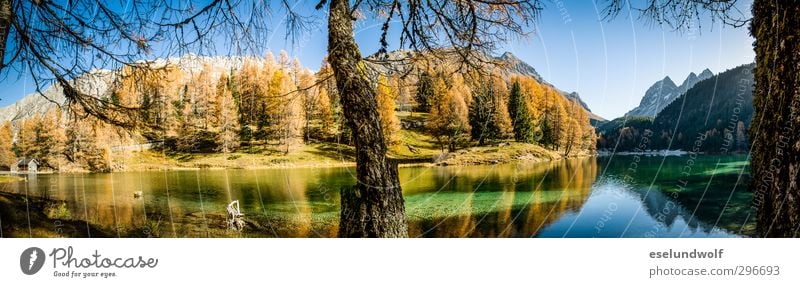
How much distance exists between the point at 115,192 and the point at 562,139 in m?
7.57

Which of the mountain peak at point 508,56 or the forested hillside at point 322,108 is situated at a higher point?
the mountain peak at point 508,56

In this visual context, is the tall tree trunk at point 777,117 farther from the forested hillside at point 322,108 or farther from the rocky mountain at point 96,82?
the forested hillside at point 322,108

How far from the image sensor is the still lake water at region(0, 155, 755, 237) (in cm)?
592

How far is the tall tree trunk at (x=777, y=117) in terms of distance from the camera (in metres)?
1.72

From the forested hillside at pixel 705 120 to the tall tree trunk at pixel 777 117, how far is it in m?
0.21

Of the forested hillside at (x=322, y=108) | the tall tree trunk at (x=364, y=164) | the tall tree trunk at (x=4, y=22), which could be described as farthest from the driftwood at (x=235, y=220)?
the tall tree trunk at (x=364, y=164)

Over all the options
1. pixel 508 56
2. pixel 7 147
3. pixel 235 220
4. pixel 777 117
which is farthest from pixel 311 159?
pixel 777 117

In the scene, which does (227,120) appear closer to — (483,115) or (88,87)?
(88,87)

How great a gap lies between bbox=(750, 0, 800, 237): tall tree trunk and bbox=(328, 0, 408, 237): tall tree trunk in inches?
63.8

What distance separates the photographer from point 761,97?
1.84m

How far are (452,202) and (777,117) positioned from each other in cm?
649

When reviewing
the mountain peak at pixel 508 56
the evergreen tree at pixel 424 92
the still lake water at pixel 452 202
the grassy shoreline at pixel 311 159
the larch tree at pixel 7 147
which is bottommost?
the still lake water at pixel 452 202

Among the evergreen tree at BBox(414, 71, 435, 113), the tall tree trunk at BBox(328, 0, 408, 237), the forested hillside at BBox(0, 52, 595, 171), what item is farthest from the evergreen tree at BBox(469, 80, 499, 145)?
the tall tree trunk at BBox(328, 0, 408, 237)
